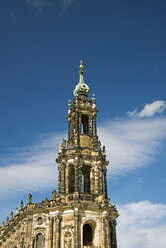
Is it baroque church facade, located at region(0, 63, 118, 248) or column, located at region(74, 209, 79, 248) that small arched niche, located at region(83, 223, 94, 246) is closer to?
baroque church facade, located at region(0, 63, 118, 248)

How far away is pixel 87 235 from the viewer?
153 feet

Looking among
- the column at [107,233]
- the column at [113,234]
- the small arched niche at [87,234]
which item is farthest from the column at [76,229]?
the column at [113,234]

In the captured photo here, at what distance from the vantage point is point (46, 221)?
47500 millimetres

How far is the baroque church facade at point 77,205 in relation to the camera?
4488cm

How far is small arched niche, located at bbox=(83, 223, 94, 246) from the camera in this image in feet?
151

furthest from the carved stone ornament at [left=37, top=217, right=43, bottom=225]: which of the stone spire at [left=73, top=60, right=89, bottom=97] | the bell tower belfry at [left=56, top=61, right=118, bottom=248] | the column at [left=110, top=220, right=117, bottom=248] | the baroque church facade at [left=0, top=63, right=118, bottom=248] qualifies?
the stone spire at [left=73, top=60, right=89, bottom=97]

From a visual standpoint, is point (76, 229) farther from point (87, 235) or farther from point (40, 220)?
point (40, 220)

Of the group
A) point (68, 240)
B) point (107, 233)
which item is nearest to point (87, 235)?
point (107, 233)

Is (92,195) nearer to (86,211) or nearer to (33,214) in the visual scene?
(86,211)

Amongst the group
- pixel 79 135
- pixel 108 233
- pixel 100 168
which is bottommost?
pixel 108 233

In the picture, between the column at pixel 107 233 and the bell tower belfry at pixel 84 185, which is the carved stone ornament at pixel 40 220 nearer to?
the bell tower belfry at pixel 84 185

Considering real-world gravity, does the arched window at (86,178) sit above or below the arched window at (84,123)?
below

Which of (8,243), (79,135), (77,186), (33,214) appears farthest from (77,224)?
(8,243)

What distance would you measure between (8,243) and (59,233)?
58.9 ft
